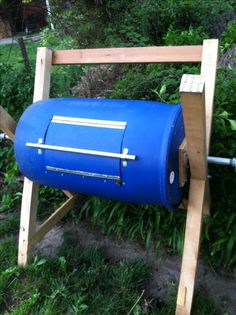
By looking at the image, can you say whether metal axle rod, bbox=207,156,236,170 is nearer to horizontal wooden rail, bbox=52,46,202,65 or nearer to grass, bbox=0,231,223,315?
horizontal wooden rail, bbox=52,46,202,65

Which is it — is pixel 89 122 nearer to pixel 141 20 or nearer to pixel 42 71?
pixel 42 71

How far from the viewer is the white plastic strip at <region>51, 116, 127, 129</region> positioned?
1777mm

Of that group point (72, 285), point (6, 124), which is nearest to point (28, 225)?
point (72, 285)

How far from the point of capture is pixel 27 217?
2.29 meters

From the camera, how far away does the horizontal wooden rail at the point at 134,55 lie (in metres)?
1.94

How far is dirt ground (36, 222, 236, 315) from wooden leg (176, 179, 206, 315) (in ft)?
0.84

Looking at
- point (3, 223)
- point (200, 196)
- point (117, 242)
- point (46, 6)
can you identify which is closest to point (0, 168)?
point (3, 223)

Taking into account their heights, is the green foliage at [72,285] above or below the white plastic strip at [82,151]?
below

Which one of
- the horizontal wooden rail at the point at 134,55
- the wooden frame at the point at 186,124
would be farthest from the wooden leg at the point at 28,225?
the horizontal wooden rail at the point at 134,55

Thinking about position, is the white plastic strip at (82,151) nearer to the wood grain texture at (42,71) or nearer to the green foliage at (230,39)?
the wood grain texture at (42,71)

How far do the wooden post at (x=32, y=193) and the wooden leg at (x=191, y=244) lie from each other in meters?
1.00

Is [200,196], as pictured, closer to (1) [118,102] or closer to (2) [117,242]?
(1) [118,102]

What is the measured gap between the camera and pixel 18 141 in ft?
6.68

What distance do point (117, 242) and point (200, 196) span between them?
932 millimetres
